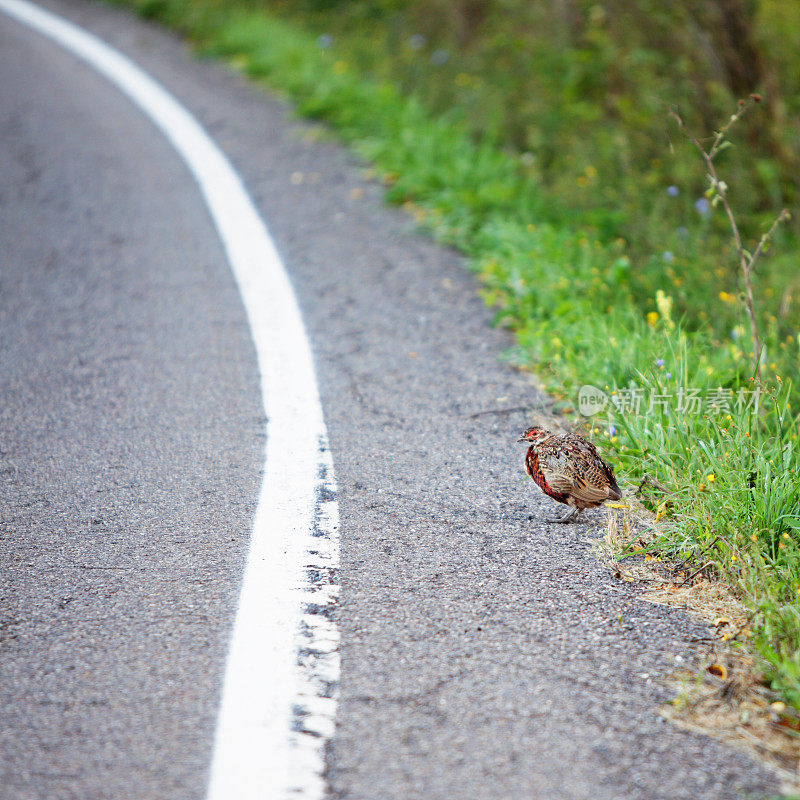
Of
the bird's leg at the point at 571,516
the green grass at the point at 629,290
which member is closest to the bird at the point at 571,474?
the bird's leg at the point at 571,516

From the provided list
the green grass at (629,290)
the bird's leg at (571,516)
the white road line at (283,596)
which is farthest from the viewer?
the bird's leg at (571,516)

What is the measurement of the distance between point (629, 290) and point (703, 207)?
4.94 ft

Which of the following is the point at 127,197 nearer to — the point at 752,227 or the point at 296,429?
the point at 296,429

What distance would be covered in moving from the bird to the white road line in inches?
30.9

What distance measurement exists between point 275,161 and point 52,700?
211 inches

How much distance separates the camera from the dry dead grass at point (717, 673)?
6.53 feet

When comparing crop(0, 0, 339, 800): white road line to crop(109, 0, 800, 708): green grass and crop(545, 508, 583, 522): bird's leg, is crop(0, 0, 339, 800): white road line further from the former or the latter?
crop(109, 0, 800, 708): green grass

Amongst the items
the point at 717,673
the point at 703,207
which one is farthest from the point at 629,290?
the point at 717,673

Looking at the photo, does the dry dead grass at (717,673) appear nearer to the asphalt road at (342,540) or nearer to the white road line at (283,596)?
the asphalt road at (342,540)

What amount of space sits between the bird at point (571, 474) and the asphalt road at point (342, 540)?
0.12m

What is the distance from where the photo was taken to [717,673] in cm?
220

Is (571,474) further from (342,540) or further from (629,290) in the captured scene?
(629,290)

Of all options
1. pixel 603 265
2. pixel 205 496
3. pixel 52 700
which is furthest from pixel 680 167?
pixel 52 700

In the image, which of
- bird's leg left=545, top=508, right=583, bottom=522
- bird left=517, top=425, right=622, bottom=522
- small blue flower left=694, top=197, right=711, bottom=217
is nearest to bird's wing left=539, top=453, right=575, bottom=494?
bird left=517, top=425, right=622, bottom=522
